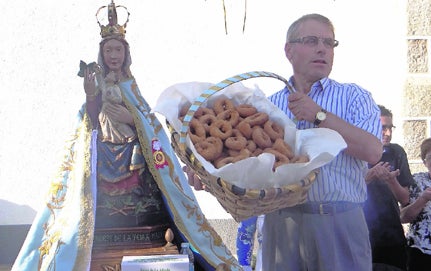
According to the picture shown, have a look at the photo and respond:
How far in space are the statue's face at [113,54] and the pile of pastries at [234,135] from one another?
1.80m

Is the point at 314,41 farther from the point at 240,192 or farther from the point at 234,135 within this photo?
the point at 240,192

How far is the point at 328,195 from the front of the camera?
8.57 feet

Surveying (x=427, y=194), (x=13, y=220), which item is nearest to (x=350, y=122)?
(x=427, y=194)

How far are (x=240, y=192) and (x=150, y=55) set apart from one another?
4.27 m

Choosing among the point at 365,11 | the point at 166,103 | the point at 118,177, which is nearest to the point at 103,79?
the point at 118,177

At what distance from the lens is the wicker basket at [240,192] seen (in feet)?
7.16

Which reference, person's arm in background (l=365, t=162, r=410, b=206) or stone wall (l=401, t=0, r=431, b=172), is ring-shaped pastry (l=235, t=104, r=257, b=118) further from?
stone wall (l=401, t=0, r=431, b=172)

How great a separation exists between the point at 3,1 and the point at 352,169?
468 centimetres

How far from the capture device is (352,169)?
2652 mm

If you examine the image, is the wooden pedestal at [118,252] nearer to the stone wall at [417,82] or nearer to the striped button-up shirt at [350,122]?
the striped button-up shirt at [350,122]

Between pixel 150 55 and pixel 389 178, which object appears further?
pixel 150 55

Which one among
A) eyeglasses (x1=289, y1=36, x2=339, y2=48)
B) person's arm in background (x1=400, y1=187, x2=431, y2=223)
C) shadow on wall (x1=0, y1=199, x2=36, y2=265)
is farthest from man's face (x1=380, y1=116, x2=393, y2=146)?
shadow on wall (x1=0, y1=199, x2=36, y2=265)

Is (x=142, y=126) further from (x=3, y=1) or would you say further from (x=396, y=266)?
(x=3, y=1)

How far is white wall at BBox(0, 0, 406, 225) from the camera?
6.22 m
